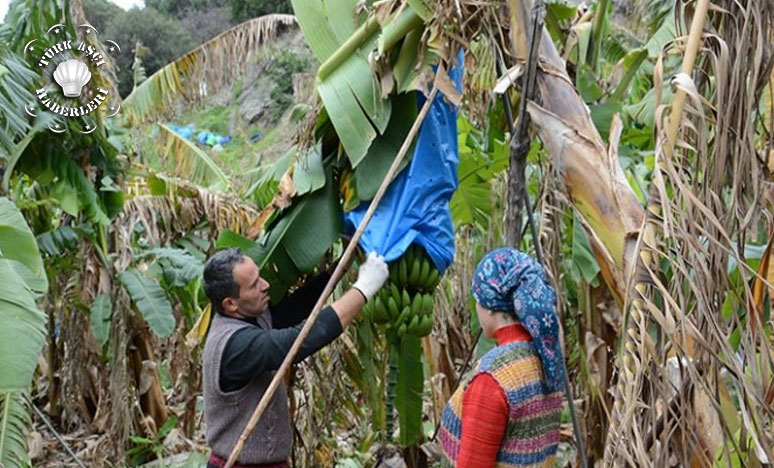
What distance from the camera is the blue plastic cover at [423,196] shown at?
7.11ft

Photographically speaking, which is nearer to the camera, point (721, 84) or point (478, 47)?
point (721, 84)

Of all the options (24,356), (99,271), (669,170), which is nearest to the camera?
(669,170)

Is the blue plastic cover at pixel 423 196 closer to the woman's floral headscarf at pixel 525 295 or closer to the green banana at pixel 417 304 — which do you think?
the green banana at pixel 417 304

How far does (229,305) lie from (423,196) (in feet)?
2.17

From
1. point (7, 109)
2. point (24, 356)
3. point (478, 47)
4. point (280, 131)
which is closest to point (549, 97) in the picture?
point (478, 47)

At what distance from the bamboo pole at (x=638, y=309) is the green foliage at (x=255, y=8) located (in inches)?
674

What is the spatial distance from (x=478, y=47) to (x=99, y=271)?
3.26 meters

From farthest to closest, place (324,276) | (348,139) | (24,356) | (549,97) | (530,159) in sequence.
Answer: (530,159)
(324,276)
(348,139)
(549,97)
(24,356)

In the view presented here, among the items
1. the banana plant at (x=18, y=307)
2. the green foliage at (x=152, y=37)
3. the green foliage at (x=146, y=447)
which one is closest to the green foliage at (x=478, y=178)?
the banana plant at (x=18, y=307)

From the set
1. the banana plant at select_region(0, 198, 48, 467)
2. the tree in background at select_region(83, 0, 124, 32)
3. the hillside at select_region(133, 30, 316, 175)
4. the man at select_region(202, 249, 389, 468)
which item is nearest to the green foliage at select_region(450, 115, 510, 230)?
the man at select_region(202, 249, 389, 468)

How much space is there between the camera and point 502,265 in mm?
1711

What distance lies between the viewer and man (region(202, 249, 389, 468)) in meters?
2.17

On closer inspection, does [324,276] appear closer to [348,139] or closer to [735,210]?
[348,139]

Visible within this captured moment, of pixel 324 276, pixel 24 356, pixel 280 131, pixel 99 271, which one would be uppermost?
pixel 24 356
